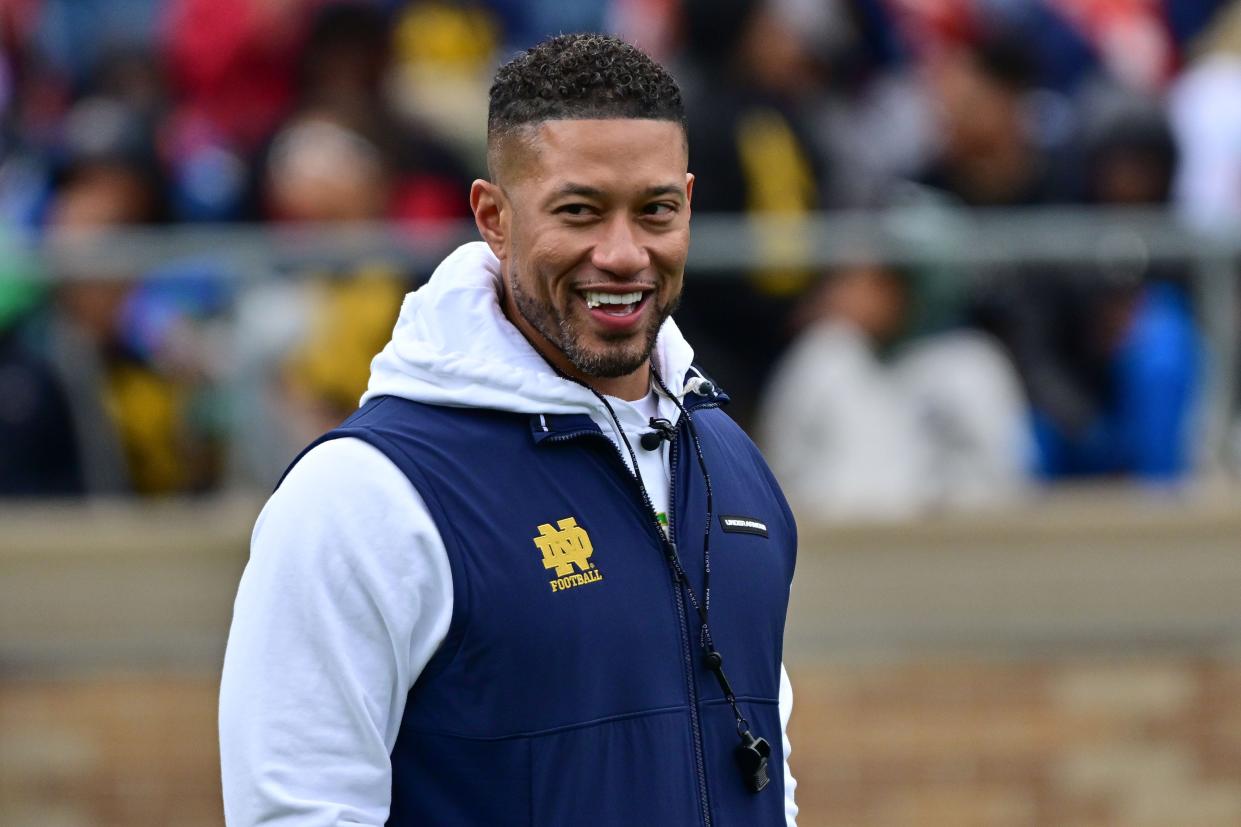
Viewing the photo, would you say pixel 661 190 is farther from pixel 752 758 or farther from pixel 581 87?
pixel 752 758

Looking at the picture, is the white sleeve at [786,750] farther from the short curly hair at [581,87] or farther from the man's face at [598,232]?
the short curly hair at [581,87]

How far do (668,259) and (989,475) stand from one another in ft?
14.0

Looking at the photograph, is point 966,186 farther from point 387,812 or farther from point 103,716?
point 387,812

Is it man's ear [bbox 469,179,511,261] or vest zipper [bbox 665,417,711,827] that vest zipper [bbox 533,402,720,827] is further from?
man's ear [bbox 469,179,511,261]

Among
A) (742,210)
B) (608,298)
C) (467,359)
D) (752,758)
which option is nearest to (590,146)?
(608,298)

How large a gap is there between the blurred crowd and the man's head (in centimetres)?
343

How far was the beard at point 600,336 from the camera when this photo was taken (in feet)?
9.48

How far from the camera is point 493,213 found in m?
2.97

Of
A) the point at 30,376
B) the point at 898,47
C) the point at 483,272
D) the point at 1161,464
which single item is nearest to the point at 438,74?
the point at 898,47

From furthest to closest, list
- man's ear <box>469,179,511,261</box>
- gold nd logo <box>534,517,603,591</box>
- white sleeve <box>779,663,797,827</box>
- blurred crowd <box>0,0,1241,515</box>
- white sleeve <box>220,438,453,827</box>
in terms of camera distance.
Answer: blurred crowd <box>0,0,1241,515</box>, white sleeve <box>779,663,797,827</box>, man's ear <box>469,179,511,261</box>, gold nd logo <box>534,517,603,591</box>, white sleeve <box>220,438,453,827</box>

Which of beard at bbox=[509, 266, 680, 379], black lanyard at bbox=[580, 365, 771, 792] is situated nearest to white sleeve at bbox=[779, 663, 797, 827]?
black lanyard at bbox=[580, 365, 771, 792]

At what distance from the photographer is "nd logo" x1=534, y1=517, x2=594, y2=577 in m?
2.80

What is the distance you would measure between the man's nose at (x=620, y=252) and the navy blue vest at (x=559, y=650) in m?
0.24

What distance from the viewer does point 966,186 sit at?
7.39 metres
